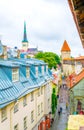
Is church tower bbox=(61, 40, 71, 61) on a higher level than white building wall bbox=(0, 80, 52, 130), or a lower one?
higher

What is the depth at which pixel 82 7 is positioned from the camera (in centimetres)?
468

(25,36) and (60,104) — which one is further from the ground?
(25,36)

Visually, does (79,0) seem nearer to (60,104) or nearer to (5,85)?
(5,85)

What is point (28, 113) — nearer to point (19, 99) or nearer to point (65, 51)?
point (19, 99)

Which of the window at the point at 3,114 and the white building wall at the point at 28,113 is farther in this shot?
the white building wall at the point at 28,113

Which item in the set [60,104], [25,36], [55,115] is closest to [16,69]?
[55,115]

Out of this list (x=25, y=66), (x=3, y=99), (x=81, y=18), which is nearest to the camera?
(x=81, y=18)

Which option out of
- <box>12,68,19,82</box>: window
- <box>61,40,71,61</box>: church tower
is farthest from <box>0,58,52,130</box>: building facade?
<box>61,40,71,61</box>: church tower

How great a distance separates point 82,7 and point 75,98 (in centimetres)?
3284

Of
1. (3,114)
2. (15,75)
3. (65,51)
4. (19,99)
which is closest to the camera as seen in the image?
(3,114)

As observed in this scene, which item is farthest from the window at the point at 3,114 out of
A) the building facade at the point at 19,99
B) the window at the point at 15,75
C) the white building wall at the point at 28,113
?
the window at the point at 15,75

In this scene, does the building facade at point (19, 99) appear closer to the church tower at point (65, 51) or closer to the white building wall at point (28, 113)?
the white building wall at point (28, 113)

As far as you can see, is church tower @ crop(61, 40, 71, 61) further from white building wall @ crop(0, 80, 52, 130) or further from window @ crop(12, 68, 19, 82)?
window @ crop(12, 68, 19, 82)

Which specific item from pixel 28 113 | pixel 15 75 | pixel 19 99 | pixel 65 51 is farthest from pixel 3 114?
pixel 65 51
